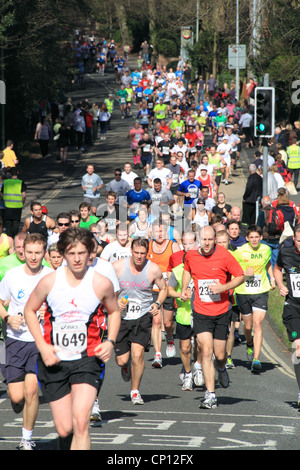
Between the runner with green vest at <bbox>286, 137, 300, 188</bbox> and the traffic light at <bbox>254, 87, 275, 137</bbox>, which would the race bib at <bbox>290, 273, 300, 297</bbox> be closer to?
the traffic light at <bbox>254, 87, 275, 137</bbox>

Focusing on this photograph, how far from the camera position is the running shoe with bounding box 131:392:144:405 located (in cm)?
969

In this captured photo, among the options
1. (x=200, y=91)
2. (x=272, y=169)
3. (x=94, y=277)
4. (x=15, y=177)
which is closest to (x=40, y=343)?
(x=94, y=277)

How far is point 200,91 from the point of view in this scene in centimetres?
4650

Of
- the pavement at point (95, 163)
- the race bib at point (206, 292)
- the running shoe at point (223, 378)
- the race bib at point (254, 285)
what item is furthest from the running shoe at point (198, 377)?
the pavement at point (95, 163)

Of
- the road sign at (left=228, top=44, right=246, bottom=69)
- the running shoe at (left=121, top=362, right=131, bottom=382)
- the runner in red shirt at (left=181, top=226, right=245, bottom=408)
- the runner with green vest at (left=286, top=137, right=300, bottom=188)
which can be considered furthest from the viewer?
the road sign at (left=228, top=44, right=246, bottom=69)

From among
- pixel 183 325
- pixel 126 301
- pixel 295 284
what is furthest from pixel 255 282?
pixel 126 301

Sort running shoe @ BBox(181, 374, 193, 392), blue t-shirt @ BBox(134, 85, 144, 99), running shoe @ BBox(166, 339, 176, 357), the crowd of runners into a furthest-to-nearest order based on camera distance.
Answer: blue t-shirt @ BBox(134, 85, 144, 99) < running shoe @ BBox(166, 339, 176, 357) < running shoe @ BBox(181, 374, 193, 392) < the crowd of runners

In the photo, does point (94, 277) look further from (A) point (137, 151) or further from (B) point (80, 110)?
(B) point (80, 110)

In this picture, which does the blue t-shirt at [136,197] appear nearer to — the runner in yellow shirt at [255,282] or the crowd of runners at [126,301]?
the crowd of runners at [126,301]

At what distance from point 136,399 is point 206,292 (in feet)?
4.45

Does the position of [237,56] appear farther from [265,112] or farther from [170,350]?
[170,350]

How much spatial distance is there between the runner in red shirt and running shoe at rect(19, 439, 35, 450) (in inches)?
99.0

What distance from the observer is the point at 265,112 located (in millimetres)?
17766

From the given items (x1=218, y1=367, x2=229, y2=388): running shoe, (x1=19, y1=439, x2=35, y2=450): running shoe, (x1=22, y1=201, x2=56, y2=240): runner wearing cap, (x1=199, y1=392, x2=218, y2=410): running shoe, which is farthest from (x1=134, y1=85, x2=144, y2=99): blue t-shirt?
(x1=19, y1=439, x2=35, y2=450): running shoe
